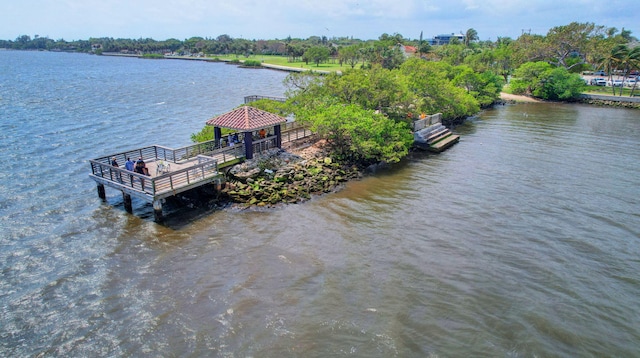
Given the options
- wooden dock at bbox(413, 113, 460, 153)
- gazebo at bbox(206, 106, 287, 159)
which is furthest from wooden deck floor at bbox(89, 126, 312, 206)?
wooden dock at bbox(413, 113, 460, 153)

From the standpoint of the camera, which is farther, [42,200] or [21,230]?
[42,200]

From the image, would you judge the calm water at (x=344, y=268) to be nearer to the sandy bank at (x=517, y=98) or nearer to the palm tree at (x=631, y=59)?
the sandy bank at (x=517, y=98)

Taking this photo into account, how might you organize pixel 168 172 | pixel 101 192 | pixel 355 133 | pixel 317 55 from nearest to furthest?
pixel 168 172 < pixel 101 192 < pixel 355 133 < pixel 317 55

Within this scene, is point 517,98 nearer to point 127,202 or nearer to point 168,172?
point 168,172

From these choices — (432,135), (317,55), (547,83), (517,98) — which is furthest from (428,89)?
(317,55)

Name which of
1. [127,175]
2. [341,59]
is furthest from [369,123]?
[341,59]

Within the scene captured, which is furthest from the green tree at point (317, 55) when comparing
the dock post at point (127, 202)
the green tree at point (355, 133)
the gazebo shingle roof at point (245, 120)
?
the dock post at point (127, 202)

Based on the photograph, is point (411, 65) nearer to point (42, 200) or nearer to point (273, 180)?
point (273, 180)
